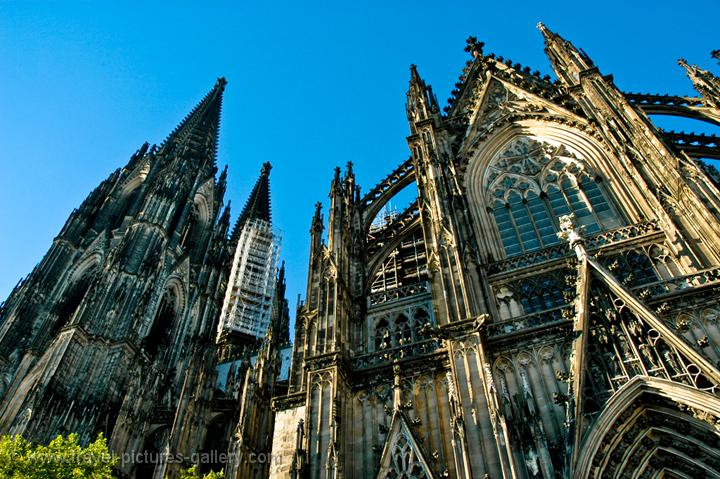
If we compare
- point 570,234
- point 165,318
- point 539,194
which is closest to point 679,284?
point 570,234

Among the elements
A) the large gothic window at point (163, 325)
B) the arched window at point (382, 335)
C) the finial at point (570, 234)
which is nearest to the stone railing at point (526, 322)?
the finial at point (570, 234)

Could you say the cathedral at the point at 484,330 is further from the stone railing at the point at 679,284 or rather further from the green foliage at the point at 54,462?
the green foliage at the point at 54,462

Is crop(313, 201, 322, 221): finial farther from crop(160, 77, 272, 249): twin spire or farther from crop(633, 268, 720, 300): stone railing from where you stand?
crop(160, 77, 272, 249): twin spire

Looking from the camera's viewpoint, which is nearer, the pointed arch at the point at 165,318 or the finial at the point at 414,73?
the finial at the point at 414,73

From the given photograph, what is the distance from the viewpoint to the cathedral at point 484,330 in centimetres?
1038

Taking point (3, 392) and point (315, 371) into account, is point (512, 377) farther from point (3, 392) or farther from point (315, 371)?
point (3, 392)

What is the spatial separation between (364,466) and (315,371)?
2.39 metres

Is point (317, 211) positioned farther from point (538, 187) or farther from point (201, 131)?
point (201, 131)

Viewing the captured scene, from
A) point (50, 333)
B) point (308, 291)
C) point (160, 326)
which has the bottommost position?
point (308, 291)

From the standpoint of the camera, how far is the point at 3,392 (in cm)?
2814

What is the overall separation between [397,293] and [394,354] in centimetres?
318

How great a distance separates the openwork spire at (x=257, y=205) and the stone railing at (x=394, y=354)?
41.8 m

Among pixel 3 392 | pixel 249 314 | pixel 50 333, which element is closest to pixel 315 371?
pixel 3 392

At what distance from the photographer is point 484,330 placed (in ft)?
41.0
